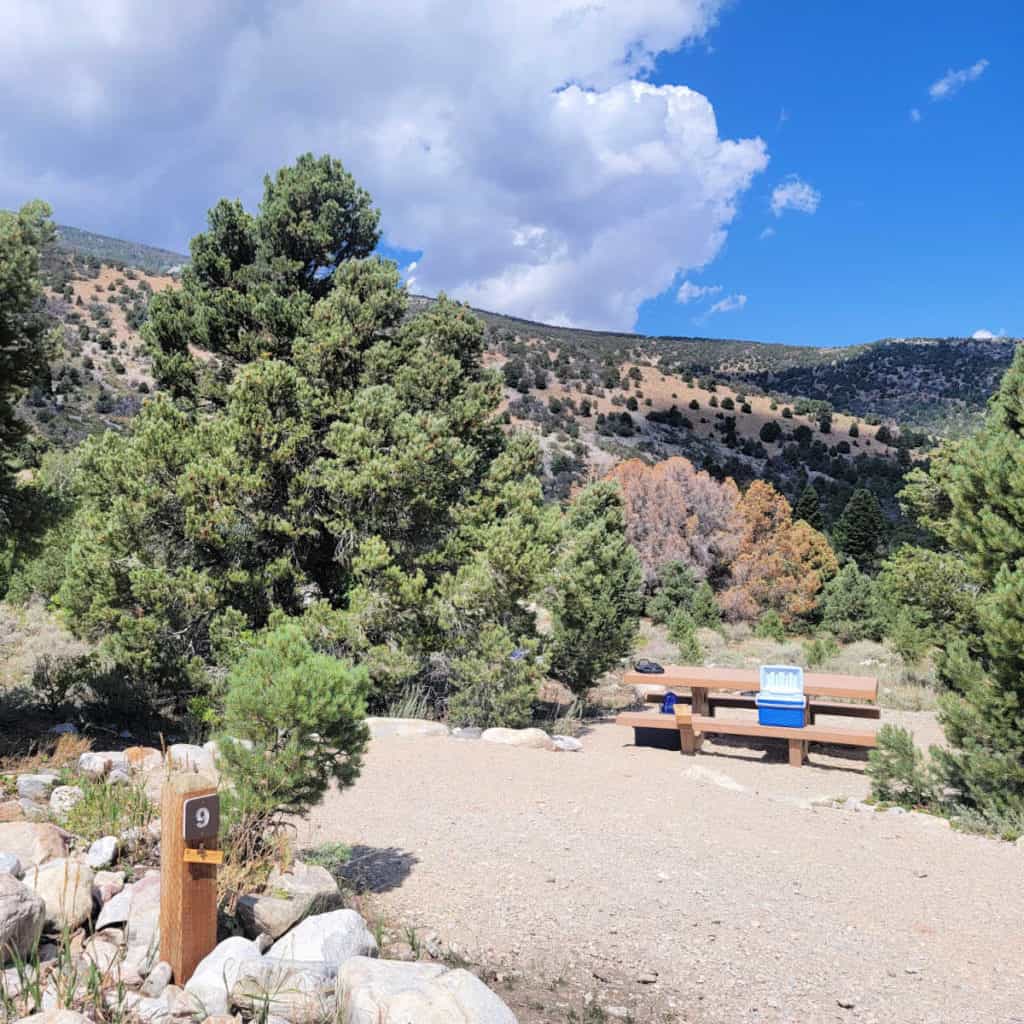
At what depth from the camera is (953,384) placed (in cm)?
6369

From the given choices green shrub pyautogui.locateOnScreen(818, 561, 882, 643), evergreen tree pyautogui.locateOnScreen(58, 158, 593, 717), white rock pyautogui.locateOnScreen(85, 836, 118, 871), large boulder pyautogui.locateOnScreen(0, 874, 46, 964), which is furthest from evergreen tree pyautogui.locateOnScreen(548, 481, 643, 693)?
green shrub pyautogui.locateOnScreen(818, 561, 882, 643)

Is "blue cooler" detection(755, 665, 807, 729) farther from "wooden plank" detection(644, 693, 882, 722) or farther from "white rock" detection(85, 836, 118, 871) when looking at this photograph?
"white rock" detection(85, 836, 118, 871)

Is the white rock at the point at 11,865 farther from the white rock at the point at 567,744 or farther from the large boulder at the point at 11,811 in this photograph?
the white rock at the point at 567,744

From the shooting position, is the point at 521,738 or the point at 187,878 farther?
the point at 521,738

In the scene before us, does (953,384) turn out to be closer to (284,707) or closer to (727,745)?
(727,745)

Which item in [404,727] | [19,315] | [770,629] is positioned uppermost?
[19,315]

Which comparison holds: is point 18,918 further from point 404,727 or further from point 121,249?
point 121,249

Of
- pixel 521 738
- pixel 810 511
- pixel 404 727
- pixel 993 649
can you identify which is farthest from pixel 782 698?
pixel 810 511

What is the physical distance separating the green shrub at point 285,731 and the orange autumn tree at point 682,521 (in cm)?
2135

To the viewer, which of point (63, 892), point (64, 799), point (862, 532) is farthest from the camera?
point (862, 532)

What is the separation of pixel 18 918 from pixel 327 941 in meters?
1.07

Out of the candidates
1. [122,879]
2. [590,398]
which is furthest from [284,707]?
[590,398]

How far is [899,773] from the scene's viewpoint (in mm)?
7168

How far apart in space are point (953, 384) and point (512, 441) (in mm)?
62085
